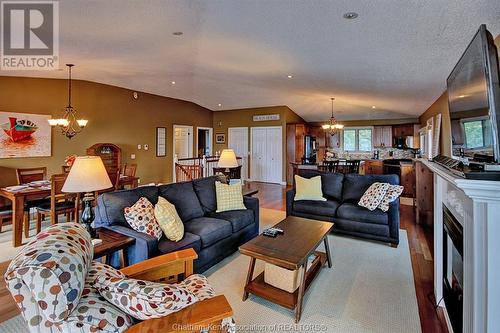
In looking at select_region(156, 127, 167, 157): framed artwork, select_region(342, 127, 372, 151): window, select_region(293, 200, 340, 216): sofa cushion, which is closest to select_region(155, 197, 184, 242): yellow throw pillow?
select_region(293, 200, 340, 216): sofa cushion

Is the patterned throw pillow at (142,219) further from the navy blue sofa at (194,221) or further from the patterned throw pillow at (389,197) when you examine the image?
the patterned throw pillow at (389,197)

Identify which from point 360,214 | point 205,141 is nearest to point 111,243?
point 360,214

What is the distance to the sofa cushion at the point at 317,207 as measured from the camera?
156 inches

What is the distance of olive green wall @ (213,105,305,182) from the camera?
8.93m

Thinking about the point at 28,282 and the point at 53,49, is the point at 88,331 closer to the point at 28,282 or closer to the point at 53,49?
the point at 28,282

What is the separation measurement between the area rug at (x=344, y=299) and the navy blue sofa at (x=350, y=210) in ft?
1.05

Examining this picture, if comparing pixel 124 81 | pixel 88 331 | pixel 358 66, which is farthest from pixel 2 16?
pixel 358 66

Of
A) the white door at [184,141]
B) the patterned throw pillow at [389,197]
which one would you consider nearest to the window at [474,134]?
the patterned throw pillow at [389,197]

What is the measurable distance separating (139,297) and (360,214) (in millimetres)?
3250

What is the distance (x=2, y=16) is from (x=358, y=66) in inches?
169

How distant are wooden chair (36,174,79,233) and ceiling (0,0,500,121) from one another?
6.21 ft

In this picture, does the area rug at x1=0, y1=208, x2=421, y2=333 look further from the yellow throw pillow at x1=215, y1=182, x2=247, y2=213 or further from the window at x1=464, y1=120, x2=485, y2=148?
the window at x1=464, y1=120, x2=485, y2=148

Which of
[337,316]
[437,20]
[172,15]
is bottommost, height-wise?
[337,316]

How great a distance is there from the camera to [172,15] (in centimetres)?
297
